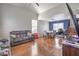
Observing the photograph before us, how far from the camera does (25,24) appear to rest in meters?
1.62

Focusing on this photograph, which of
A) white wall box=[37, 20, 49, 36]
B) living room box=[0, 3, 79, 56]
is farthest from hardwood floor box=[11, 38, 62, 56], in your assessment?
white wall box=[37, 20, 49, 36]

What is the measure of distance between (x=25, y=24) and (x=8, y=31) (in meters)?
0.31

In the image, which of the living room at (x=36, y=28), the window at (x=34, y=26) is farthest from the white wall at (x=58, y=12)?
the window at (x=34, y=26)

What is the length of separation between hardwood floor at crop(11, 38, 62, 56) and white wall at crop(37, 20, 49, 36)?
0.14m

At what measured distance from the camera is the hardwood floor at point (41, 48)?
1.60 metres

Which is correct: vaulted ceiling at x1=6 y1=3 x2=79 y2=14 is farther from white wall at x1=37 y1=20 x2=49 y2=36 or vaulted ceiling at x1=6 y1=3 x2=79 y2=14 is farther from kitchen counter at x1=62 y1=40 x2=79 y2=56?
kitchen counter at x1=62 y1=40 x2=79 y2=56

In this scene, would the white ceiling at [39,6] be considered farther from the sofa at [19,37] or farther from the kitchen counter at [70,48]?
the kitchen counter at [70,48]

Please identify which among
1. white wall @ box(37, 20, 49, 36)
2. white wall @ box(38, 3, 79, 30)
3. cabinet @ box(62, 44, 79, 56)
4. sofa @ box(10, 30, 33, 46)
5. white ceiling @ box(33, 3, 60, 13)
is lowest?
cabinet @ box(62, 44, 79, 56)

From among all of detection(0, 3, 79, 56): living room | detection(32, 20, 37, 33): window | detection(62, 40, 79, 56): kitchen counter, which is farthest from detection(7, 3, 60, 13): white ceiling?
detection(62, 40, 79, 56): kitchen counter

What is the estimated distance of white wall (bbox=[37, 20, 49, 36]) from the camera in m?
1.64

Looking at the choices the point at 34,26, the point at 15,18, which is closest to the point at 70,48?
the point at 34,26

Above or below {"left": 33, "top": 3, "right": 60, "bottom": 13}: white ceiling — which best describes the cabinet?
below

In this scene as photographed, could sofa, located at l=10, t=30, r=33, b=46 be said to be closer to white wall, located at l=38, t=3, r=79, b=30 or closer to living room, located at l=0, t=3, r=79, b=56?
living room, located at l=0, t=3, r=79, b=56

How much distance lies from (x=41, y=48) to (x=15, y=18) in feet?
2.26
